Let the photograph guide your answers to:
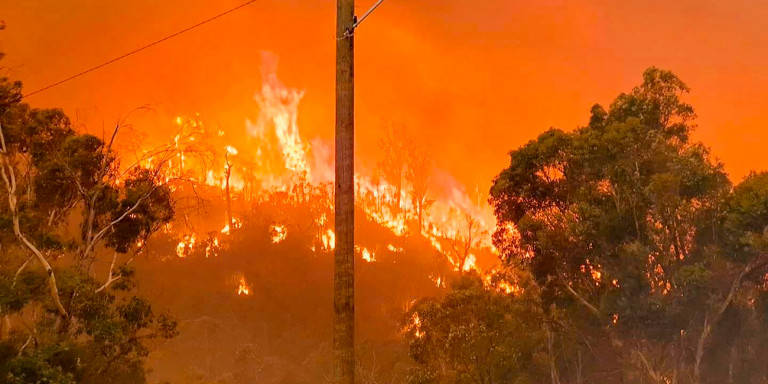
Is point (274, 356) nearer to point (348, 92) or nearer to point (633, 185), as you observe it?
point (633, 185)

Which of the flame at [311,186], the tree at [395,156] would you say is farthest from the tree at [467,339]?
the tree at [395,156]

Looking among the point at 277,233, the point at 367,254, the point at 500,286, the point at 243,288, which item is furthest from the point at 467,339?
the point at 277,233

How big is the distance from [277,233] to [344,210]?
82.4 m

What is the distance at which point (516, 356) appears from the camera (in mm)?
32844

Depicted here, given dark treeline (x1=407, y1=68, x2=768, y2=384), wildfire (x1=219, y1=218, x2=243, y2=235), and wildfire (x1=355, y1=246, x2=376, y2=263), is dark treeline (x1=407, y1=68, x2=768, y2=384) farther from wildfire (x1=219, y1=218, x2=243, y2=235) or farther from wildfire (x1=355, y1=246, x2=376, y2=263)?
wildfire (x1=219, y1=218, x2=243, y2=235)

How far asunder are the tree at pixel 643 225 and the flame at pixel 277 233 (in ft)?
210

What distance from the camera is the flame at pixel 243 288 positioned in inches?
3169

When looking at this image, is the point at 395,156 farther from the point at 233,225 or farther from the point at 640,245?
the point at 640,245

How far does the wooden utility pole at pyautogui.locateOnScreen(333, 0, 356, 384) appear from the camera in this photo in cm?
879

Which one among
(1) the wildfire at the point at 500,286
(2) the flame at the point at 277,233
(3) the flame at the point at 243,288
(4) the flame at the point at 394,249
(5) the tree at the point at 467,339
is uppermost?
(2) the flame at the point at 277,233

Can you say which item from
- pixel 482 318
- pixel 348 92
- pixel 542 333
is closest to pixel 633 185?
pixel 482 318

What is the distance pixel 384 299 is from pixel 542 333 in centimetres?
4440

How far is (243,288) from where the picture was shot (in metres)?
81.1

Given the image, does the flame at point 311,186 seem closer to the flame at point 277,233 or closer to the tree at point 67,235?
the flame at point 277,233
